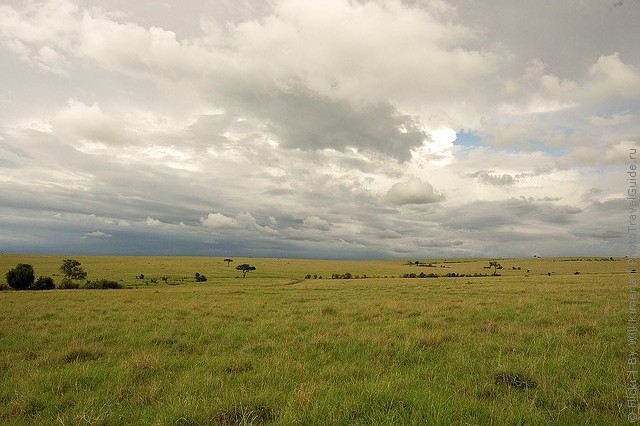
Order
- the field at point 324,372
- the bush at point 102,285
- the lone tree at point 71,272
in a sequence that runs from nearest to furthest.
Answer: the field at point 324,372 < the bush at point 102,285 < the lone tree at point 71,272

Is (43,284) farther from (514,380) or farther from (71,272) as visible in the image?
(514,380)

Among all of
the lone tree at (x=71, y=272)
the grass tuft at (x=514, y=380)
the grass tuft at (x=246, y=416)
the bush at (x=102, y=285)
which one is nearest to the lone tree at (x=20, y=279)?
the bush at (x=102, y=285)

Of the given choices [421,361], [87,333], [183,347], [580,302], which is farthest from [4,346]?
[580,302]

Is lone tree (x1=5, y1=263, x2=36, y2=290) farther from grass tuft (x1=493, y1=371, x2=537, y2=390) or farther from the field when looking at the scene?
grass tuft (x1=493, y1=371, x2=537, y2=390)

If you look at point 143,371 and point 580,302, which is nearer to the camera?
point 143,371

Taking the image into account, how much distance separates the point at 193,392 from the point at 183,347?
4.86 meters

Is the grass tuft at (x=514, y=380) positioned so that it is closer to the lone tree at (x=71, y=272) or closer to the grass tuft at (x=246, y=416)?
the grass tuft at (x=246, y=416)

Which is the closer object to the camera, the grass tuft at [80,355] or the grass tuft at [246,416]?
the grass tuft at [246,416]

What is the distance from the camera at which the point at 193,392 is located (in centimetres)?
696

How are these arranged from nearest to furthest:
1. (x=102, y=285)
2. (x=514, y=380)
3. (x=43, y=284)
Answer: (x=514, y=380)
(x=102, y=285)
(x=43, y=284)

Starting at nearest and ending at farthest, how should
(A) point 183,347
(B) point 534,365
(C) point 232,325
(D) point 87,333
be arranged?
(B) point 534,365 → (A) point 183,347 → (D) point 87,333 → (C) point 232,325

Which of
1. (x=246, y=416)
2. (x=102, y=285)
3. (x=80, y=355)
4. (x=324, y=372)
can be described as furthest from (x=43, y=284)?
(x=246, y=416)

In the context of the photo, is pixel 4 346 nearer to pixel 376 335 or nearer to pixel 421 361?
pixel 376 335

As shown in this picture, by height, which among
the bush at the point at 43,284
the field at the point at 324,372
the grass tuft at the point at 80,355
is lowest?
the bush at the point at 43,284
